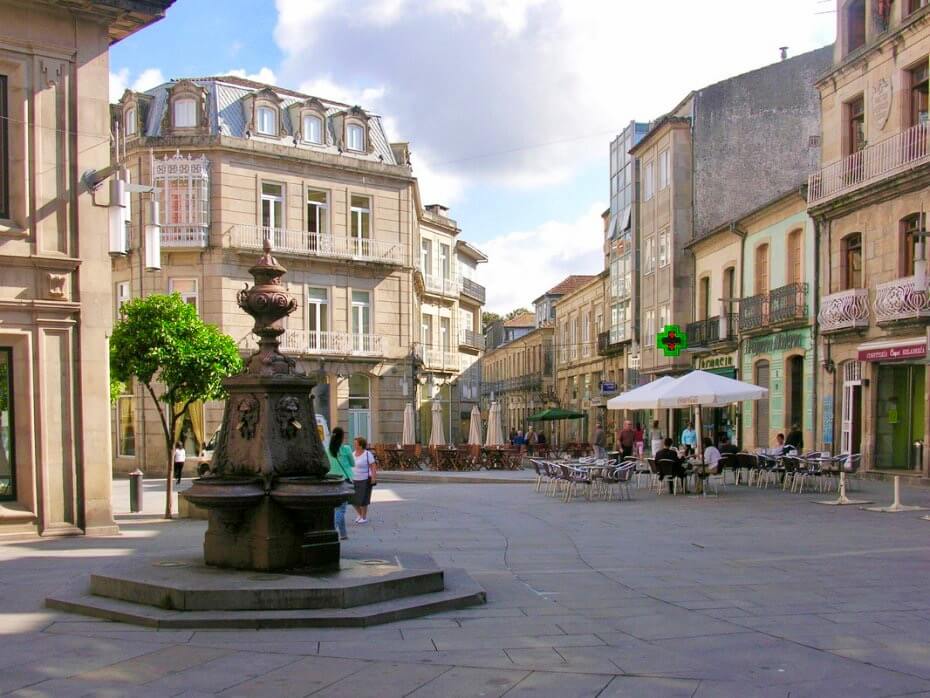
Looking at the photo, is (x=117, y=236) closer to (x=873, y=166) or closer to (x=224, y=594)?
(x=224, y=594)

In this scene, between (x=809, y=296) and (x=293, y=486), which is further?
(x=809, y=296)

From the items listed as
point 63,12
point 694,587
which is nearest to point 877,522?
point 694,587

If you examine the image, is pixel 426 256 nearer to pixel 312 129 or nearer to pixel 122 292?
pixel 312 129

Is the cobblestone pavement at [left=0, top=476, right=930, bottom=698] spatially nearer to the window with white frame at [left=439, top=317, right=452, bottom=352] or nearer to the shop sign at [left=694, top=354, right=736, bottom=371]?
the shop sign at [left=694, top=354, right=736, bottom=371]

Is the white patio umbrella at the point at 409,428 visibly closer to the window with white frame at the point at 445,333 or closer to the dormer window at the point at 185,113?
the dormer window at the point at 185,113

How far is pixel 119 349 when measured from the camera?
17.2 metres

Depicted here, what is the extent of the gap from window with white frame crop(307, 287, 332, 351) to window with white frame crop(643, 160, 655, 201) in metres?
13.9

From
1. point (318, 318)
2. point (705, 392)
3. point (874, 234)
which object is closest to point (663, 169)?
point (318, 318)

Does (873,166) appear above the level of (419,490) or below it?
above

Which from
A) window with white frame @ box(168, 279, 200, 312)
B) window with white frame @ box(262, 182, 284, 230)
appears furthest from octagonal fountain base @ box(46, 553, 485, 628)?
window with white frame @ box(262, 182, 284, 230)

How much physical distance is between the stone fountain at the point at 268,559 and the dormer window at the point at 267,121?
87.8ft

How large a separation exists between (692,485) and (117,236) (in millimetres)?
14292

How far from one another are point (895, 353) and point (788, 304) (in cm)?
582

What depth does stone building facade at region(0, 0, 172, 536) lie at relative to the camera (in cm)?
1289
